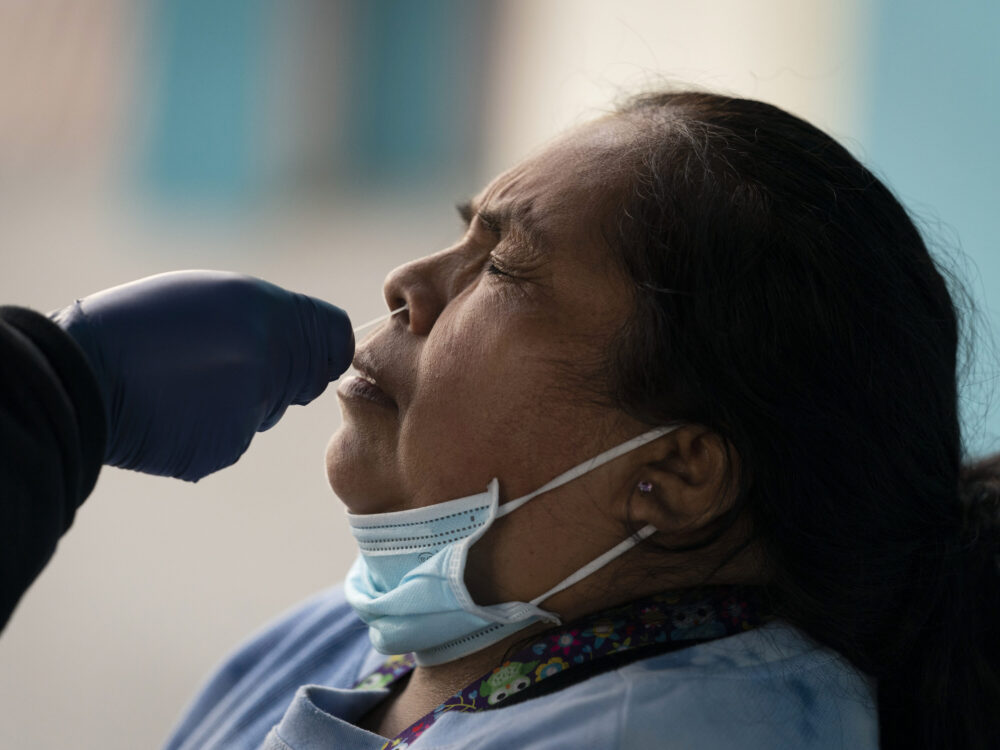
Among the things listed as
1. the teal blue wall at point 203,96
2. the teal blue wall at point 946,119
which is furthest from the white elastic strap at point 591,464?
the teal blue wall at point 203,96

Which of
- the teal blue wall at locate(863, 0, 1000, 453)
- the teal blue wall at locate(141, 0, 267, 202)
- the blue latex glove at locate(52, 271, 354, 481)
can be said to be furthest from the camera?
the teal blue wall at locate(141, 0, 267, 202)

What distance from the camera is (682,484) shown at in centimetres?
109

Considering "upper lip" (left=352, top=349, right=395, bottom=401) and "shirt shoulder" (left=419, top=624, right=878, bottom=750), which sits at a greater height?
"upper lip" (left=352, top=349, right=395, bottom=401)

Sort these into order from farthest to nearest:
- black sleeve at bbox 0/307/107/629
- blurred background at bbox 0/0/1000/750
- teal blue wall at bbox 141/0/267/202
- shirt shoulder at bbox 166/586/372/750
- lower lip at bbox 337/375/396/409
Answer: teal blue wall at bbox 141/0/267/202
blurred background at bbox 0/0/1000/750
shirt shoulder at bbox 166/586/372/750
lower lip at bbox 337/375/396/409
black sleeve at bbox 0/307/107/629

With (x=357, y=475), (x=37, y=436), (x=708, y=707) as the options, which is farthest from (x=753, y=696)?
(x=37, y=436)

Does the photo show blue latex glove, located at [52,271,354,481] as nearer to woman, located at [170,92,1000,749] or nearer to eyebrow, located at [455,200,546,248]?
woman, located at [170,92,1000,749]

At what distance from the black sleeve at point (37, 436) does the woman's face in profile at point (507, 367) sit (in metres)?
0.37

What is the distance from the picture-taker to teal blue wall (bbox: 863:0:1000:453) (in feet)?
6.93

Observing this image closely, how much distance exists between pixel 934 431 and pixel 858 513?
0.14 metres

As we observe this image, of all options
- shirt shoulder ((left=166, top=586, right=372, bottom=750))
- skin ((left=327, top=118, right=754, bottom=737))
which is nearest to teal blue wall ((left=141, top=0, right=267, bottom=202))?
shirt shoulder ((left=166, top=586, right=372, bottom=750))

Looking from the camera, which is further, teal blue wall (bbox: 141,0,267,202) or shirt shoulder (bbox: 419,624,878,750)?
teal blue wall (bbox: 141,0,267,202)

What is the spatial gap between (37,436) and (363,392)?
45 centimetres

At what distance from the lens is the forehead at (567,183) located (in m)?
1.14

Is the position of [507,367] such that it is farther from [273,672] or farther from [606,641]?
[273,672]
